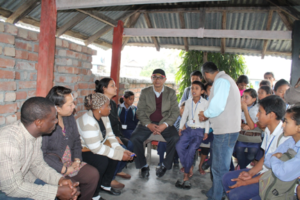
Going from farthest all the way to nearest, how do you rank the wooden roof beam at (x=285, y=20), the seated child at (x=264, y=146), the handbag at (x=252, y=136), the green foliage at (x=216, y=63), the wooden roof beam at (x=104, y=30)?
the green foliage at (x=216, y=63) → the wooden roof beam at (x=104, y=30) → the wooden roof beam at (x=285, y=20) → the handbag at (x=252, y=136) → the seated child at (x=264, y=146)

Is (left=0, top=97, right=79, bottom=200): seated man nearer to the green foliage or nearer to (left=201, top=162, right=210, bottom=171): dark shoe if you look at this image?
(left=201, top=162, right=210, bottom=171): dark shoe

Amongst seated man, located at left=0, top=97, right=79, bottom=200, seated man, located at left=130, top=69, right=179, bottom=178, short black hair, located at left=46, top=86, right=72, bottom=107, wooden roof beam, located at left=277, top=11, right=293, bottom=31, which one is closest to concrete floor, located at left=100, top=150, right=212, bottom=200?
Answer: seated man, located at left=130, top=69, right=179, bottom=178

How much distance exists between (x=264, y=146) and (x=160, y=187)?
1.70m

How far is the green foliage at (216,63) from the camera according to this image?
7594 millimetres

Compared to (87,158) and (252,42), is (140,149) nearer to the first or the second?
Answer: (87,158)

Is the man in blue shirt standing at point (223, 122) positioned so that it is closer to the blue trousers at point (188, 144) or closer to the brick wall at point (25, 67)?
the blue trousers at point (188, 144)

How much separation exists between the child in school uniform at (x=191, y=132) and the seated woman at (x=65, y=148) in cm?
166

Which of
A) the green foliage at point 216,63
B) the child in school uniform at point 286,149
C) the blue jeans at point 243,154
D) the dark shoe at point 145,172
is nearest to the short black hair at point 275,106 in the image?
the child in school uniform at point 286,149

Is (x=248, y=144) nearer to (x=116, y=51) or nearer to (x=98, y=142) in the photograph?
(x=98, y=142)

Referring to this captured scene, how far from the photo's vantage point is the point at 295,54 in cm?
477

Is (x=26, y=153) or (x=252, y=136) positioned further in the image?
(x=252, y=136)

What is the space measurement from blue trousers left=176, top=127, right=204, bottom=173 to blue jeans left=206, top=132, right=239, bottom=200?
2.49 feet

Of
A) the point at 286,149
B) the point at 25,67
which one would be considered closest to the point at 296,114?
the point at 286,149

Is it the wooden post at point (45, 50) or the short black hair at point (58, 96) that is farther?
the wooden post at point (45, 50)
